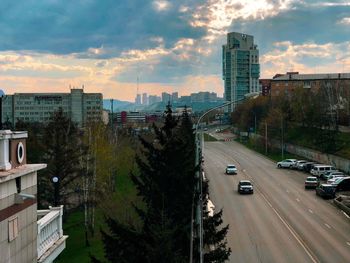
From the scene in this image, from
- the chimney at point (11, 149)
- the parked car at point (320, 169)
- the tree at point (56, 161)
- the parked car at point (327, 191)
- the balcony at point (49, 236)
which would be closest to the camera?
the chimney at point (11, 149)

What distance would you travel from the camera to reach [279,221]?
114 feet

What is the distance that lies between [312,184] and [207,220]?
97.5ft

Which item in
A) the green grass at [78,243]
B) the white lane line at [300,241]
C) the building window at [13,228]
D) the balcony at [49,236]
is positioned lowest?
the green grass at [78,243]

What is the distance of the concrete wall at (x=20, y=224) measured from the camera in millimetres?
11469

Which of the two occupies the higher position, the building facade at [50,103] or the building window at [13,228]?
the building facade at [50,103]

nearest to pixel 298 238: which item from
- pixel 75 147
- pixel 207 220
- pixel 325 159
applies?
pixel 207 220

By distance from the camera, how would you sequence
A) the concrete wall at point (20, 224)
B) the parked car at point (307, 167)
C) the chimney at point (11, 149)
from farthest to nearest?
the parked car at point (307, 167) < the chimney at point (11, 149) < the concrete wall at point (20, 224)

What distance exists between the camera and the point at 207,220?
2014 cm

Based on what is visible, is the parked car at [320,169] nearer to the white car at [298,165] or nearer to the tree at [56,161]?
the white car at [298,165]

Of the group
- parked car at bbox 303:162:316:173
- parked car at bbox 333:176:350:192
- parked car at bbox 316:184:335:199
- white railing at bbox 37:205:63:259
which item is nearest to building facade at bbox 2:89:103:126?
parked car at bbox 303:162:316:173

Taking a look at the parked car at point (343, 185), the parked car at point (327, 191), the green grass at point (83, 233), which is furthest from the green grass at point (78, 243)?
the parked car at point (343, 185)

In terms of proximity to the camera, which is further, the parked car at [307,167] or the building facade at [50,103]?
the building facade at [50,103]

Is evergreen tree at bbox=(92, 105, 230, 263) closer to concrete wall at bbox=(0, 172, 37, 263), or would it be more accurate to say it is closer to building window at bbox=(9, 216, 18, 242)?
concrete wall at bbox=(0, 172, 37, 263)

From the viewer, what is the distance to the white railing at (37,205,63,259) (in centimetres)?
1452
